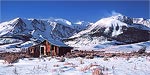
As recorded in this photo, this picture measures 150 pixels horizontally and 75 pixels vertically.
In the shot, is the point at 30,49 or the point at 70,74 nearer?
the point at 70,74

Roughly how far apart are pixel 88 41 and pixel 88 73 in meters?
173

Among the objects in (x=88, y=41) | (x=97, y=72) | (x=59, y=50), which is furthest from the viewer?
(x=88, y=41)

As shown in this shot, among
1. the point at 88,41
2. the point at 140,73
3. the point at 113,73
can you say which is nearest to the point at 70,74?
the point at 113,73

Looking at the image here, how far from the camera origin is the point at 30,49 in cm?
4716

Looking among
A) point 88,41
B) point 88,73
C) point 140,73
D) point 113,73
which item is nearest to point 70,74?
point 88,73

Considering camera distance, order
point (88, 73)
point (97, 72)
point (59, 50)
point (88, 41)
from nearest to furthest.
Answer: point (97, 72) → point (88, 73) → point (59, 50) → point (88, 41)

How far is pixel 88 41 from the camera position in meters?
188

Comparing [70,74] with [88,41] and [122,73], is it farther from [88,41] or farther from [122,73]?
[88,41]

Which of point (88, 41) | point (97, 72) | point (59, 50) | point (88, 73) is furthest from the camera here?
point (88, 41)

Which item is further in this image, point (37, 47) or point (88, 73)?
point (37, 47)

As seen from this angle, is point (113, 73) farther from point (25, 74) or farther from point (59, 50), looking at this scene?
point (59, 50)

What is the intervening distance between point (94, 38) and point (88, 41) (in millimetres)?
7417

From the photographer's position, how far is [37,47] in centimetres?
4631

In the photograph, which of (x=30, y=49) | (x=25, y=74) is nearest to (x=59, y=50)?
(x=30, y=49)
